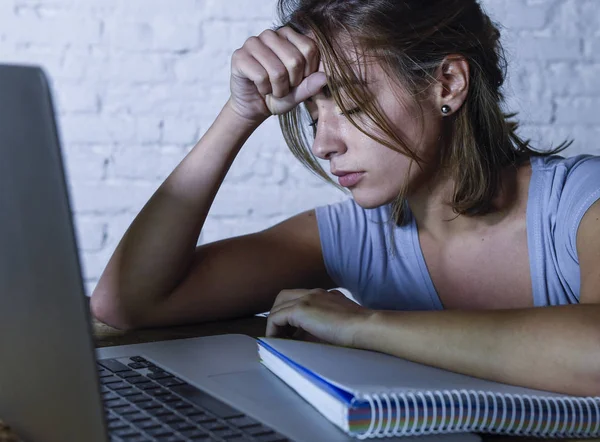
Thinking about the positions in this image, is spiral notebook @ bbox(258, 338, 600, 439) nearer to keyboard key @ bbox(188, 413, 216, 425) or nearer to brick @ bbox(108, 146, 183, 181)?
keyboard key @ bbox(188, 413, 216, 425)

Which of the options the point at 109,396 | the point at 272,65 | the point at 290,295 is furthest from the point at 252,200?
the point at 109,396

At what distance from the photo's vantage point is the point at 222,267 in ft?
3.75

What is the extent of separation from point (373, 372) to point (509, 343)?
136mm

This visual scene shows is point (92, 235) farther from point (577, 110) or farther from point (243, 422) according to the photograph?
point (243, 422)

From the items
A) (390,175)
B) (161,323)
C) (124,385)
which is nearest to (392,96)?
(390,175)

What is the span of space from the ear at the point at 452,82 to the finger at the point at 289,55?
0.20 meters

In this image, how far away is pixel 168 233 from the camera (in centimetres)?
113

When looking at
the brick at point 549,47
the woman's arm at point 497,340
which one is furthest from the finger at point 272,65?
the brick at point 549,47

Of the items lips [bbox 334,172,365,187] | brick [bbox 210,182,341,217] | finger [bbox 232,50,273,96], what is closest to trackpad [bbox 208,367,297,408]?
lips [bbox 334,172,365,187]

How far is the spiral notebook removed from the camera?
56 centimetres

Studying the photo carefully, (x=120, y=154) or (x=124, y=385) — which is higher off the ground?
(x=120, y=154)

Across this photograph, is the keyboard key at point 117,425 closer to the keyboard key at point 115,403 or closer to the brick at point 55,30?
the keyboard key at point 115,403

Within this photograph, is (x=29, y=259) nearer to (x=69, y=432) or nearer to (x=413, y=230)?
(x=69, y=432)

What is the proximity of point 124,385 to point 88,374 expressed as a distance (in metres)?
0.32
